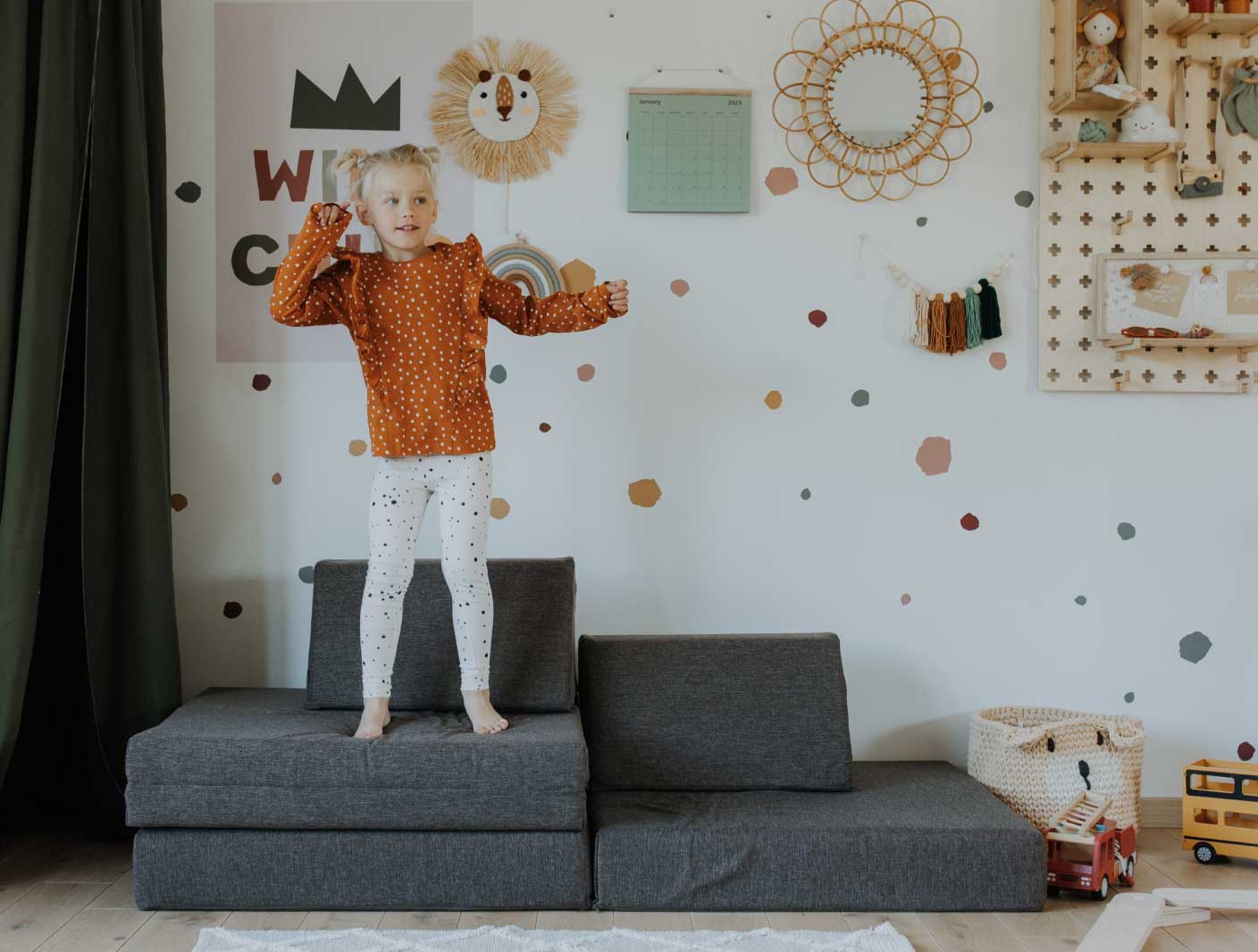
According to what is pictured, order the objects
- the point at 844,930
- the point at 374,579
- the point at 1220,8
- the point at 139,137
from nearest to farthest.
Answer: the point at 844,930 → the point at 374,579 → the point at 139,137 → the point at 1220,8

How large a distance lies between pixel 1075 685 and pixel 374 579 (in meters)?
1.69

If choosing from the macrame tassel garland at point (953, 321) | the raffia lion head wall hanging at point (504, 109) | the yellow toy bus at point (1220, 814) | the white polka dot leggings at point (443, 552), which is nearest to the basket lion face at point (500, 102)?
the raffia lion head wall hanging at point (504, 109)

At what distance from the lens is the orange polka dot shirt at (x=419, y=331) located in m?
2.27

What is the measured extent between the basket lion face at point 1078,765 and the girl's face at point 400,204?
5.47 feet

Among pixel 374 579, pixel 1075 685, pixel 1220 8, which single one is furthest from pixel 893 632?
pixel 1220 8

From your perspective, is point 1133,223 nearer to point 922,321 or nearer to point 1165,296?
point 1165,296

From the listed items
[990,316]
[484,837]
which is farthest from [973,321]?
[484,837]

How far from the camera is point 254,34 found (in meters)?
2.70

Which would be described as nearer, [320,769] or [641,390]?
[320,769]

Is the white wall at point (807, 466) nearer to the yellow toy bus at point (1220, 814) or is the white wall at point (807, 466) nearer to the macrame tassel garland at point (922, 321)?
the macrame tassel garland at point (922, 321)

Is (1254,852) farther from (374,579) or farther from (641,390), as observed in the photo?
(374,579)

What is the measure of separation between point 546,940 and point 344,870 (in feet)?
1.35

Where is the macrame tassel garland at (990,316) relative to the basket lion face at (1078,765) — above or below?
above

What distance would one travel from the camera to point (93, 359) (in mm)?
2400
